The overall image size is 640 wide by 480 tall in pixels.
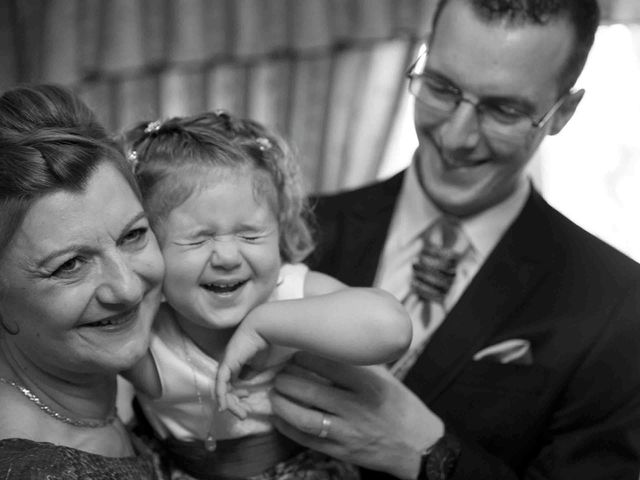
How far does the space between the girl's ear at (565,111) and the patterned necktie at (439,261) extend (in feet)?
1.13

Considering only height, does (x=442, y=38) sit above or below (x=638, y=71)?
above

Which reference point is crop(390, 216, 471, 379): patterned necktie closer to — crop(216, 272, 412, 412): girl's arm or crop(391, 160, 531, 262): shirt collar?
crop(391, 160, 531, 262): shirt collar

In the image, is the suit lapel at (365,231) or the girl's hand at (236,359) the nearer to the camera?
the girl's hand at (236,359)

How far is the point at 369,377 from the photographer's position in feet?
5.98

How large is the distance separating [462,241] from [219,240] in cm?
80

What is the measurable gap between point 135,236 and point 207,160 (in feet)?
0.85

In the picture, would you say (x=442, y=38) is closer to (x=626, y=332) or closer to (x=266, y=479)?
(x=626, y=332)

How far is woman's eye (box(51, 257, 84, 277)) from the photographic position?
4.56 ft

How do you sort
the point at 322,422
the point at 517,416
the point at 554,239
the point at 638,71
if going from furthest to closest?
the point at 638,71
the point at 554,239
the point at 517,416
the point at 322,422

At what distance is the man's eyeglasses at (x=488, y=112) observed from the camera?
2.10 metres

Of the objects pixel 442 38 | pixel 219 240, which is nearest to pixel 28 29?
pixel 442 38

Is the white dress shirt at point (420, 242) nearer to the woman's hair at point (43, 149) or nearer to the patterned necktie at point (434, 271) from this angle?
the patterned necktie at point (434, 271)

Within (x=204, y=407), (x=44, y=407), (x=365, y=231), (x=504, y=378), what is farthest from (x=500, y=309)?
(x=44, y=407)

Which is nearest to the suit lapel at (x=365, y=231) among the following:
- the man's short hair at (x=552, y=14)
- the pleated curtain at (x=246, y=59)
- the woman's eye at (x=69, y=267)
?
the man's short hair at (x=552, y=14)
